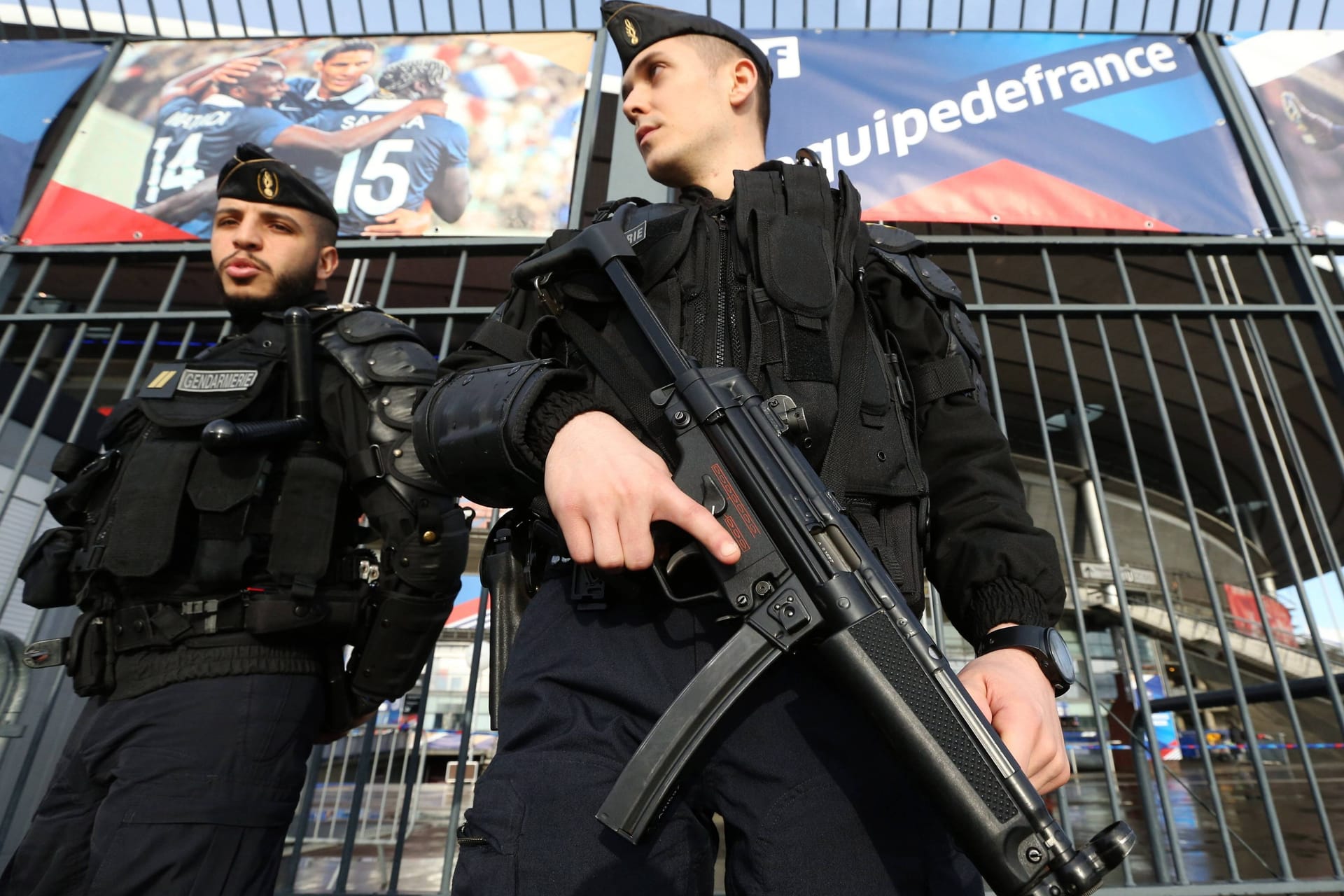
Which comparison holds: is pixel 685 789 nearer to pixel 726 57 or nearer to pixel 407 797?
pixel 726 57

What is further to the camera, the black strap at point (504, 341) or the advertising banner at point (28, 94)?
the advertising banner at point (28, 94)

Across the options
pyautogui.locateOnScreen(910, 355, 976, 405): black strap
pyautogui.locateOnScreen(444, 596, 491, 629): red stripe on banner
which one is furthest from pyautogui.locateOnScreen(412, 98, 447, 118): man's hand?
pyautogui.locateOnScreen(910, 355, 976, 405): black strap

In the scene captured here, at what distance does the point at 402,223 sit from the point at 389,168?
0.27 metres

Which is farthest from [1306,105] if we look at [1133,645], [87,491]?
[87,491]

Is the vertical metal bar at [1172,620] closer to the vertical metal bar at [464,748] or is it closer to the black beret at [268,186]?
the vertical metal bar at [464,748]

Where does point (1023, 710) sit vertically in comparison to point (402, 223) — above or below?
below

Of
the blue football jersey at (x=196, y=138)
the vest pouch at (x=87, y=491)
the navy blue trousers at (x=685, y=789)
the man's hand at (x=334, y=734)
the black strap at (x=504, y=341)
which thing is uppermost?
the blue football jersey at (x=196, y=138)

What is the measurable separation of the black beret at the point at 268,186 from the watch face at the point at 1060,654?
226cm

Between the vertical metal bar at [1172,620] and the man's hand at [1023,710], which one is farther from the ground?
the vertical metal bar at [1172,620]

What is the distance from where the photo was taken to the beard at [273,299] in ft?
7.02

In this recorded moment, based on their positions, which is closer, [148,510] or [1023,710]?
[1023,710]

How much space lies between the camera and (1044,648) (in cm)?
98

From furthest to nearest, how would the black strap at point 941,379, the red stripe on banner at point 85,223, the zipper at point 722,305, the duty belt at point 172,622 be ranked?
the red stripe on banner at point 85,223
the duty belt at point 172,622
the black strap at point 941,379
the zipper at point 722,305

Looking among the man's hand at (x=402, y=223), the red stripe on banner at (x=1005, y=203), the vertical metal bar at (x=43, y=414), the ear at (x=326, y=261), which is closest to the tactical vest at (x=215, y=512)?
the ear at (x=326, y=261)
